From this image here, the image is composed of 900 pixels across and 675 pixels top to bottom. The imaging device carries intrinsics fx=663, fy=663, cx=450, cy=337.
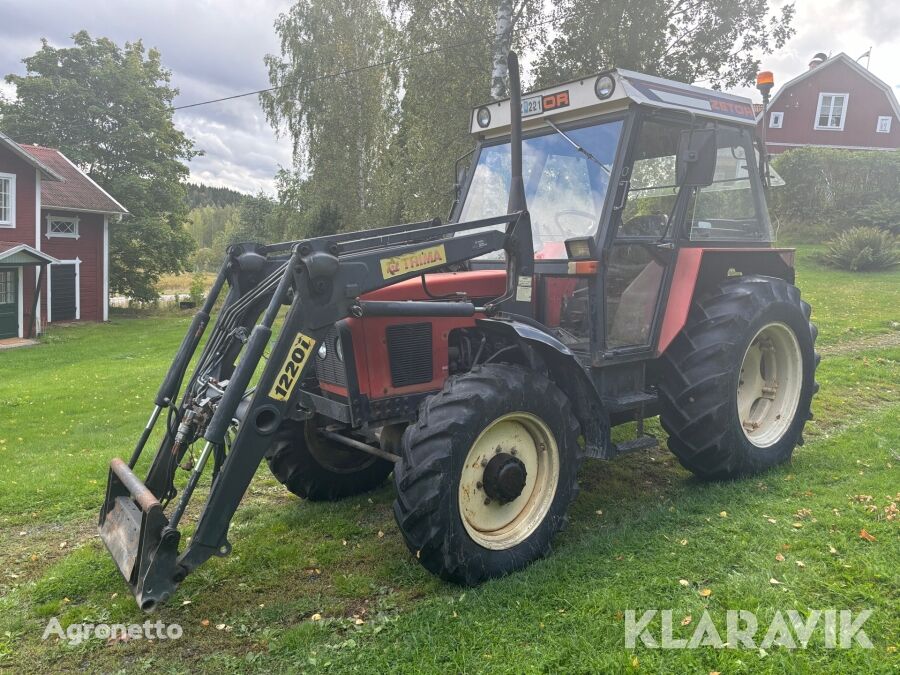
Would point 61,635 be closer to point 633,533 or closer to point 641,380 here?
point 633,533

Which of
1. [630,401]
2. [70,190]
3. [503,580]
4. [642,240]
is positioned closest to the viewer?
[503,580]

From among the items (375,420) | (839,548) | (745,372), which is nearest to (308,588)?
(375,420)

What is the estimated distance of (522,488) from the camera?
361 cm

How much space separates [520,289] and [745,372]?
2185 mm

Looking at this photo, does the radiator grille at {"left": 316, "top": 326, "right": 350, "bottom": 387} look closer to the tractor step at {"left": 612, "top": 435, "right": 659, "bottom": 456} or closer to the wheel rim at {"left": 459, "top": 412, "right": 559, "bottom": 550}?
the wheel rim at {"left": 459, "top": 412, "right": 559, "bottom": 550}

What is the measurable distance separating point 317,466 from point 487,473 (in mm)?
1562

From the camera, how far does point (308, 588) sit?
3.56 metres

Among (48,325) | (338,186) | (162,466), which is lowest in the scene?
(48,325)

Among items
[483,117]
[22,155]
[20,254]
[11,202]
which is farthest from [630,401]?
[11,202]

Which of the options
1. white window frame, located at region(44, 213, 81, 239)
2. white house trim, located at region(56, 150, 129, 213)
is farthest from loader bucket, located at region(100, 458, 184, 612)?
white house trim, located at region(56, 150, 129, 213)

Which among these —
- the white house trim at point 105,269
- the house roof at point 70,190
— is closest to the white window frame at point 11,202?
the house roof at point 70,190

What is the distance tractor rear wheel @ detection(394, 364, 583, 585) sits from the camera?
320cm

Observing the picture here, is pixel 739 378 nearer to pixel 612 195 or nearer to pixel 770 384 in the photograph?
pixel 770 384

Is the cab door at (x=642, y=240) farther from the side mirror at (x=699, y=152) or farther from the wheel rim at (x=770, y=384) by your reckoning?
the wheel rim at (x=770, y=384)
